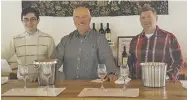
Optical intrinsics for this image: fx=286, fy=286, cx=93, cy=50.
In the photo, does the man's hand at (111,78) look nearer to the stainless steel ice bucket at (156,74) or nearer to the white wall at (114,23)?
the stainless steel ice bucket at (156,74)

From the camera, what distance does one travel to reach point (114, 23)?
317cm

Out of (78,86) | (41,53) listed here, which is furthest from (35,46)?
(78,86)

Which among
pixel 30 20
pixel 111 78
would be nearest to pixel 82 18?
pixel 30 20

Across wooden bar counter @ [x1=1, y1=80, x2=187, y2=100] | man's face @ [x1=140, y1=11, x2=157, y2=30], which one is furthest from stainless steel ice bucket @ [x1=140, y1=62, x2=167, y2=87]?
man's face @ [x1=140, y1=11, x2=157, y2=30]

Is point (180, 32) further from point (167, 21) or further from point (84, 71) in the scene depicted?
point (84, 71)

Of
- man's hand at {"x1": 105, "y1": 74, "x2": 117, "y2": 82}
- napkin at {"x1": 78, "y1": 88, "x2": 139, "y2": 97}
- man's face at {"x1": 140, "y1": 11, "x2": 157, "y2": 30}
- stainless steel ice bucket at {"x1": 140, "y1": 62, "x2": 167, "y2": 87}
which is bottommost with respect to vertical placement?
napkin at {"x1": 78, "y1": 88, "x2": 139, "y2": 97}

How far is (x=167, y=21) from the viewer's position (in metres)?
3.11

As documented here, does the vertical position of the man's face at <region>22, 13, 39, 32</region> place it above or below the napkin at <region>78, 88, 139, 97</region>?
above

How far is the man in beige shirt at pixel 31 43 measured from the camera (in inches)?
96.8

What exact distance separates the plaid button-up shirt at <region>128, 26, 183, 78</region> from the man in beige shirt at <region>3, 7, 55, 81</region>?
0.73 m

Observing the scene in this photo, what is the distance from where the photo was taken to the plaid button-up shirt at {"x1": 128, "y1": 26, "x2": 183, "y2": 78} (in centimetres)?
232

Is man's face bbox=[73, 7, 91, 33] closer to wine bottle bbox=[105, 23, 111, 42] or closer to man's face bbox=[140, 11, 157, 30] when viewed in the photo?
man's face bbox=[140, 11, 157, 30]

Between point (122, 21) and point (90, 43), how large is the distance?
934mm

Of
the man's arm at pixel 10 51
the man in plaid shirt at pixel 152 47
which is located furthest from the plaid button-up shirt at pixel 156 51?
the man's arm at pixel 10 51
